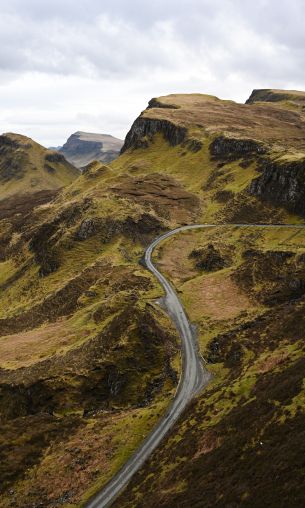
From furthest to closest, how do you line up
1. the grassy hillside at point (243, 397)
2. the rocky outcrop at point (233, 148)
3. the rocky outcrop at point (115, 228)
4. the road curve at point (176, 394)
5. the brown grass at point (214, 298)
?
the rocky outcrop at point (233, 148), the rocky outcrop at point (115, 228), the brown grass at point (214, 298), the road curve at point (176, 394), the grassy hillside at point (243, 397)

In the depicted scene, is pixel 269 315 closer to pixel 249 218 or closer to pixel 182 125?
pixel 249 218

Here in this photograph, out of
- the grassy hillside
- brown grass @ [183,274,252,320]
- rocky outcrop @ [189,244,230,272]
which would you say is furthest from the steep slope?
rocky outcrop @ [189,244,230,272]

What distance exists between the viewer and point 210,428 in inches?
1797

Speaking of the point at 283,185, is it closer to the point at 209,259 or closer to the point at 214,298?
the point at 209,259

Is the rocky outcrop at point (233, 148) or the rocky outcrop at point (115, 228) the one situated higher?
the rocky outcrop at point (233, 148)

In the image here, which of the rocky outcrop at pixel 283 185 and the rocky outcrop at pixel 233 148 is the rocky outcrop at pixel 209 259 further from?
the rocky outcrop at pixel 233 148

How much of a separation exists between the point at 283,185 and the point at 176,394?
260ft

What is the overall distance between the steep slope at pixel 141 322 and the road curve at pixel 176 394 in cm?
145

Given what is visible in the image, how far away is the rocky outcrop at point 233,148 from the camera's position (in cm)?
15450

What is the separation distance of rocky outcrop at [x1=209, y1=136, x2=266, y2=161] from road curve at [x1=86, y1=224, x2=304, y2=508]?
75498 mm

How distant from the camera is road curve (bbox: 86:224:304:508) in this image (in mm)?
46406

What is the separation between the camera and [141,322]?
76.1m

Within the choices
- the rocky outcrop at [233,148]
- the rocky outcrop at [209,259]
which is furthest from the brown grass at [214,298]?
the rocky outcrop at [233,148]

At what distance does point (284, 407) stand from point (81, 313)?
59.1 m
